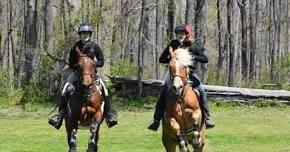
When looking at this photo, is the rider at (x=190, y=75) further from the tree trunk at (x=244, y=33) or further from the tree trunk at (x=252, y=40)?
the tree trunk at (x=244, y=33)

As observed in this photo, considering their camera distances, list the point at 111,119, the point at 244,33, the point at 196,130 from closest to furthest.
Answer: the point at 196,130 → the point at 111,119 → the point at 244,33

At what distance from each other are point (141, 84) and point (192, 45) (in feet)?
53.9

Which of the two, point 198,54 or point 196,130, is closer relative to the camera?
point 196,130

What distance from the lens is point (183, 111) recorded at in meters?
11.2

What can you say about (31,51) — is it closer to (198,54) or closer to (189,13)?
(189,13)

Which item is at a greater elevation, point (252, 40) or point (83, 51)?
point (252, 40)

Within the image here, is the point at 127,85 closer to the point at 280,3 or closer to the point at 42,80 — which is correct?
the point at 42,80

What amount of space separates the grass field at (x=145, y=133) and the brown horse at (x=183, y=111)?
5.62 metres

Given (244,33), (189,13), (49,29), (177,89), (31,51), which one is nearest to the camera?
(177,89)

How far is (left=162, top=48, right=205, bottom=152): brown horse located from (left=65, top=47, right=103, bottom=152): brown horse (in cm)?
179

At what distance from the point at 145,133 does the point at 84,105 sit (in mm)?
8306

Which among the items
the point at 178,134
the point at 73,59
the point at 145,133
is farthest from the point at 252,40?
the point at 178,134

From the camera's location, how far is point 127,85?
28641 mm

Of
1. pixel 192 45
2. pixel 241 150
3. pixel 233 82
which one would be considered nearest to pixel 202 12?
pixel 233 82
